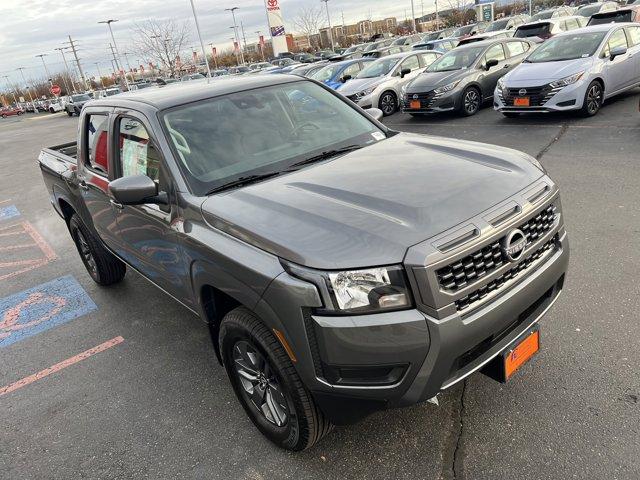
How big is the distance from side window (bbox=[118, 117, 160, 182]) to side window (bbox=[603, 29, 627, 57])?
941 cm

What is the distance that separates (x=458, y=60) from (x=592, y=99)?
3858 millimetres

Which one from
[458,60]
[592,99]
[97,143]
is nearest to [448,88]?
[458,60]

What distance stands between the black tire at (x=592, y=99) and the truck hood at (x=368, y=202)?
24.6 feet

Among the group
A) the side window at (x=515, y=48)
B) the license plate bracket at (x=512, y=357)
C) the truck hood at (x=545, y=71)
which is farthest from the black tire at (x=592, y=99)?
the license plate bracket at (x=512, y=357)

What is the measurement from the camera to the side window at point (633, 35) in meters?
10.0

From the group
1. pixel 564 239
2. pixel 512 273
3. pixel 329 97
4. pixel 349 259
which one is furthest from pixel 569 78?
pixel 349 259

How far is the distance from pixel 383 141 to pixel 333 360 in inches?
72.1

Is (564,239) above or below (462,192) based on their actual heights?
below

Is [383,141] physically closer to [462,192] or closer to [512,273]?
[462,192]

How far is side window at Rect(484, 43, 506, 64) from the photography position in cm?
1209

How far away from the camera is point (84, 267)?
19.7 ft

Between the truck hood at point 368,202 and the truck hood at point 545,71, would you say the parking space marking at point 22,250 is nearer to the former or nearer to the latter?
the truck hood at point 368,202

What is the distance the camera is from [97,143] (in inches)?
159

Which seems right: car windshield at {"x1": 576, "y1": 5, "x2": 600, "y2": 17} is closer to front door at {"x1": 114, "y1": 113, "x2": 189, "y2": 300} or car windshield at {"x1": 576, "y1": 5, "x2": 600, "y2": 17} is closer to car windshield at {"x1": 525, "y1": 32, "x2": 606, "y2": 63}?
car windshield at {"x1": 525, "y1": 32, "x2": 606, "y2": 63}
